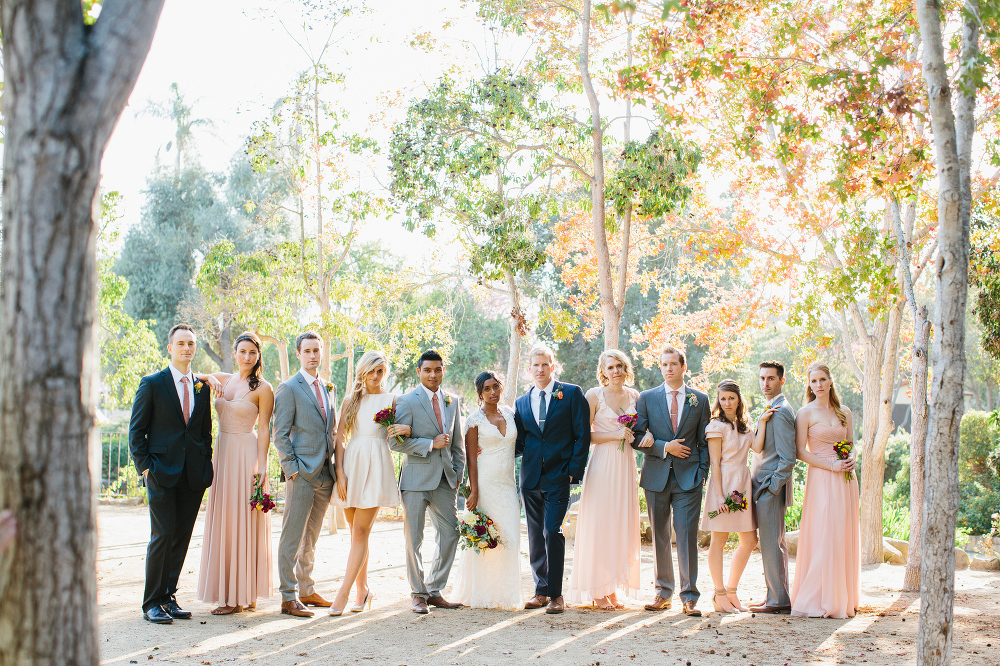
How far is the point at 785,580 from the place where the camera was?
21.8 ft

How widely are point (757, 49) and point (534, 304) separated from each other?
10933 mm

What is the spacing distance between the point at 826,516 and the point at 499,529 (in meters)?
2.61

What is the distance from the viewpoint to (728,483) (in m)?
6.69

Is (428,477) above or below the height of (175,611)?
above

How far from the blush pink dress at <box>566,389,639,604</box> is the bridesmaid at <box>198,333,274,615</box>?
2.43 m

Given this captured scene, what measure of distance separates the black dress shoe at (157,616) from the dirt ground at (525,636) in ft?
0.18

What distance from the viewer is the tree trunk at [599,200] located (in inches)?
389

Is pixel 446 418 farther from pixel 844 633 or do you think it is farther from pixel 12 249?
pixel 12 249

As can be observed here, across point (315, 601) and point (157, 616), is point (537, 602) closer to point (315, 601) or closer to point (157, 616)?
point (315, 601)

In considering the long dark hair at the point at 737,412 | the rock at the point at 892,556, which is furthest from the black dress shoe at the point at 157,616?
the rock at the point at 892,556

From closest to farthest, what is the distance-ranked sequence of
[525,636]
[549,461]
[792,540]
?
[525,636], [549,461], [792,540]

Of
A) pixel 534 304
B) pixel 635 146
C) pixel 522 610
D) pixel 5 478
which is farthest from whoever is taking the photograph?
pixel 534 304

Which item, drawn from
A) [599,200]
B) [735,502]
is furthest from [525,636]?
[599,200]

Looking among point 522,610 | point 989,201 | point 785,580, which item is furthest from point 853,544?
point 989,201
